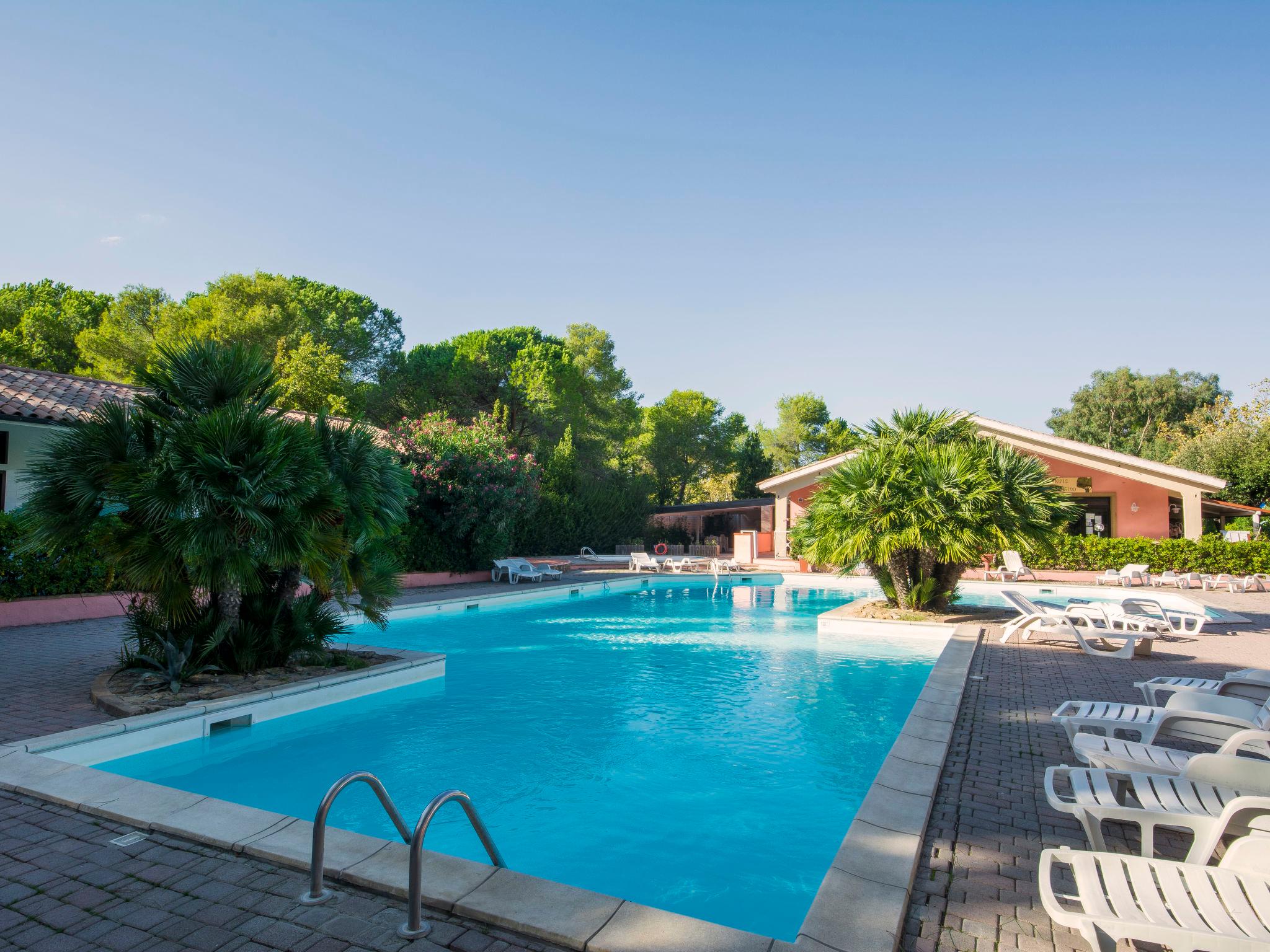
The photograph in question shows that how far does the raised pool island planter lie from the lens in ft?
9.35

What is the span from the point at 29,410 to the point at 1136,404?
2480 inches

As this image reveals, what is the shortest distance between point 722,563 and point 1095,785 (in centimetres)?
2235

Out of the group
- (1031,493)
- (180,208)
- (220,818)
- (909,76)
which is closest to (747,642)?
(1031,493)

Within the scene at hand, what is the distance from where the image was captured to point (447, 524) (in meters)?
19.5

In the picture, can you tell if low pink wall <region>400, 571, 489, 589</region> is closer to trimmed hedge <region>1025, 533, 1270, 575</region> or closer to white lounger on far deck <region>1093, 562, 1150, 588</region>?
trimmed hedge <region>1025, 533, 1270, 575</region>

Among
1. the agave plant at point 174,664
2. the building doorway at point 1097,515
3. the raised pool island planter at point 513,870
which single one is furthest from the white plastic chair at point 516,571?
the building doorway at point 1097,515

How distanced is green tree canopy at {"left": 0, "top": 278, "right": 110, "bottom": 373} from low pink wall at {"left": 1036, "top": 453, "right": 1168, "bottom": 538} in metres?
39.8

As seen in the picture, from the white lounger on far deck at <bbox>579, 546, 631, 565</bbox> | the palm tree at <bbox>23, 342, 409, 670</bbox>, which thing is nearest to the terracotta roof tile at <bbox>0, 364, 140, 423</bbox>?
the palm tree at <bbox>23, 342, 409, 670</bbox>

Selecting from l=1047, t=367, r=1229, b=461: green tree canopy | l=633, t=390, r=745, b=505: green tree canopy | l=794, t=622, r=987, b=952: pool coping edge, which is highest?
l=1047, t=367, r=1229, b=461: green tree canopy

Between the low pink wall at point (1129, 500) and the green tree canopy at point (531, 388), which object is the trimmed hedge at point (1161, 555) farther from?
the green tree canopy at point (531, 388)

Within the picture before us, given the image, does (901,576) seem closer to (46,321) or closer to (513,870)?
(513,870)

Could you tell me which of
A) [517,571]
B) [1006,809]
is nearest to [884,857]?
[1006,809]

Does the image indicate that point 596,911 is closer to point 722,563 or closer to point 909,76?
point 909,76

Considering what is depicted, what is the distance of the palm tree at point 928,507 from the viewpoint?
40.7 ft
